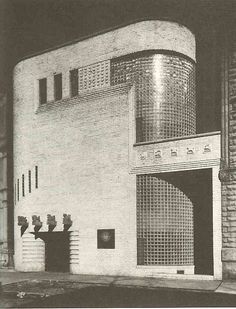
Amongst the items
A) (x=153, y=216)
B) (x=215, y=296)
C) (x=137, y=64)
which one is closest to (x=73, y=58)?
(x=137, y=64)

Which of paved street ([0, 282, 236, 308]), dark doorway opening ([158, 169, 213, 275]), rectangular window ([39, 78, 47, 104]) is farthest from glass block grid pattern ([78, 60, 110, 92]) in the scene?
paved street ([0, 282, 236, 308])

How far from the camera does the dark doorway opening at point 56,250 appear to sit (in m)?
26.6

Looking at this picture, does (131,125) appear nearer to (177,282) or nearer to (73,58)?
(73,58)

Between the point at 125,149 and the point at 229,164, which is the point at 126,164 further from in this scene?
the point at 229,164

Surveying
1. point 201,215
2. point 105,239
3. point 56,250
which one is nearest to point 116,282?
point 105,239

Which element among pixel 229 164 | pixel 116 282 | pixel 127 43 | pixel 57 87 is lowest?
pixel 116 282

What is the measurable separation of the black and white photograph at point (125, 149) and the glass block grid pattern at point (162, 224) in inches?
2.1

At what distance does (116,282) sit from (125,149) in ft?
22.2

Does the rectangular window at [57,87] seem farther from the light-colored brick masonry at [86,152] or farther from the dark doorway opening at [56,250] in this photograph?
the dark doorway opening at [56,250]

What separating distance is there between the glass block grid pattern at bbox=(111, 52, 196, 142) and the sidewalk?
23.8 feet

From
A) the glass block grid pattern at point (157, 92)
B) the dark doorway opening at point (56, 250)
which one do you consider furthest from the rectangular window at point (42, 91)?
the dark doorway opening at point (56, 250)

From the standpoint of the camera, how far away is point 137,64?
84.3 ft

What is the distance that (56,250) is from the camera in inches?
1071

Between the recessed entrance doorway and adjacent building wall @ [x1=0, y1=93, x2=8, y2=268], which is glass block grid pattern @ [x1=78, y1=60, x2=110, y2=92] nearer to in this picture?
the recessed entrance doorway
